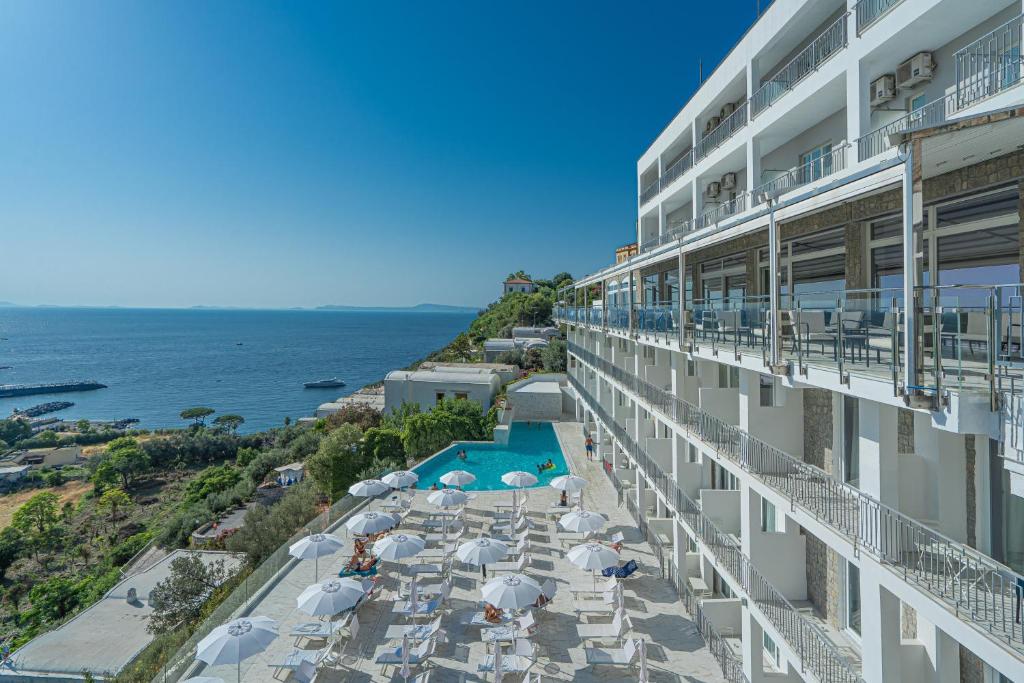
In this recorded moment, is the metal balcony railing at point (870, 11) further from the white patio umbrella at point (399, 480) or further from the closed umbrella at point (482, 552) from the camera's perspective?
the white patio umbrella at point (399, 480)

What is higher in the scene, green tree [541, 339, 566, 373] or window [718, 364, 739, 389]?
window [718, 364, 739, 389]

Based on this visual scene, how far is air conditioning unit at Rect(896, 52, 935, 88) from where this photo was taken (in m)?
8.94

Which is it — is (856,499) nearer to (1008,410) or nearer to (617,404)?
(1008,410)

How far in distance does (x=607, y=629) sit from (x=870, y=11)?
12.9m

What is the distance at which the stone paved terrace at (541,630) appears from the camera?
Answer: 1154 centimetres

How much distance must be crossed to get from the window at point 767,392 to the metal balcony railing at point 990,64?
5.57m

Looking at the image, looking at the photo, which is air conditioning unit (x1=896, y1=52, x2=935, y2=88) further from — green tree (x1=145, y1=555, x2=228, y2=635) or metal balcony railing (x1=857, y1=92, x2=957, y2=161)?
green tree (x1=145, y1=555, x2=228, y2=635)

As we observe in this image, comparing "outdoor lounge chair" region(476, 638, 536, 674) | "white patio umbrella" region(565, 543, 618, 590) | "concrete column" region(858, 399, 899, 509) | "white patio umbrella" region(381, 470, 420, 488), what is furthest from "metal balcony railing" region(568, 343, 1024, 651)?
"white patio umbrella" region(381, 470, 420, 488)

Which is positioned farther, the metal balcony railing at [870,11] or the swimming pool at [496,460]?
the swimming pool at [496,460]

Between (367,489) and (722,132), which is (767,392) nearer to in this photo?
(722,132)

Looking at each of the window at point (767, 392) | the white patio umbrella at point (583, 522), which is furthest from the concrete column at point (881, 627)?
the white patio umbrella at point (583, 522)

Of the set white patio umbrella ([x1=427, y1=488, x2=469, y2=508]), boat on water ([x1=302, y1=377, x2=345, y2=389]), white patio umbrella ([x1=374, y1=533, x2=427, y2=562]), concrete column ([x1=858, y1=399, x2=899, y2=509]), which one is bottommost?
boat on water ([x1=302, y1=377, x2=345, y2=389])

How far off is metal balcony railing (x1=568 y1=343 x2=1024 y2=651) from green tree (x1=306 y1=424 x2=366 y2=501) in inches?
785

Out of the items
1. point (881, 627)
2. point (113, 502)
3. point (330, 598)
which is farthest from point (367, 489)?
point (113, 502)
